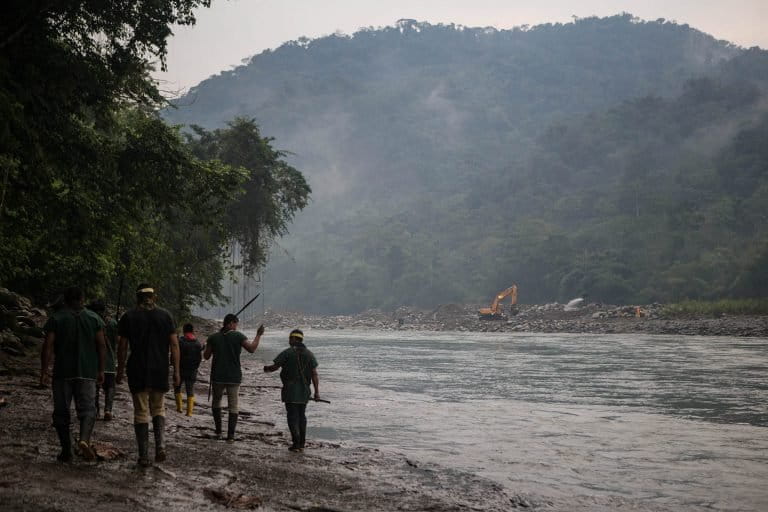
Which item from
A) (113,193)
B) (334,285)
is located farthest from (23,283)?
(334,285)

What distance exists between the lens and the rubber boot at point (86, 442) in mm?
8312

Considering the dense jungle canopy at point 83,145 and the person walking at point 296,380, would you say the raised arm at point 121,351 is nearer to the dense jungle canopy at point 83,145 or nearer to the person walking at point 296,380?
the person walking at point 296,380

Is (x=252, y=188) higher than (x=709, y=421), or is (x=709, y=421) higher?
(x=252, y=188)

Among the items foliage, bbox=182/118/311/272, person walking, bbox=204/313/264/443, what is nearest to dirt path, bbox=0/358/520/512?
person walking, bbox=204/313/264/443

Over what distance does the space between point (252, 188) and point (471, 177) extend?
517 feet

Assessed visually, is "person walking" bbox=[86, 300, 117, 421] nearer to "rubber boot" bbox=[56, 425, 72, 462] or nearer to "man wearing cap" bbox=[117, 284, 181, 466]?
"man wearing cap" bbox=[117, 284, 181, 466]

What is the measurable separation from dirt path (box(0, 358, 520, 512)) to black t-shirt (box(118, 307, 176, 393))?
2.97 feet

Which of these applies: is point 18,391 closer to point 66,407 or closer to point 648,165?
point 66,407

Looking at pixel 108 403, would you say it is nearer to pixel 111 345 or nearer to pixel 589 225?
pixel 111 345

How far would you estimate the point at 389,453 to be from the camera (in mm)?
12125

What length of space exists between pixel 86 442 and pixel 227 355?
3.04m

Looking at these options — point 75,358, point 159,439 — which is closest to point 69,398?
point 75,358

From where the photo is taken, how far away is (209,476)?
8688 millimetres

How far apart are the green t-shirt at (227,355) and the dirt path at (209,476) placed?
0.92m
